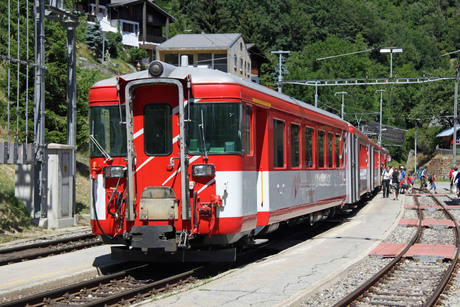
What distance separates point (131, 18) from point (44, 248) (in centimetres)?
7175

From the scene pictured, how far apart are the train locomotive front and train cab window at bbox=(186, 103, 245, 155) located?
0.01 metres

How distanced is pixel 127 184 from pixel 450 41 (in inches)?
5962

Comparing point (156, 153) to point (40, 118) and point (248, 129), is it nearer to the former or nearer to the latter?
point (248, 129)

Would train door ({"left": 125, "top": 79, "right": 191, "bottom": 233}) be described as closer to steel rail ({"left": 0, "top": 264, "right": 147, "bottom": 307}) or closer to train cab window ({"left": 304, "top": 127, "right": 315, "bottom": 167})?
steel rail ({"left": 0, "top": 264, "right": 147, "bottom": 307})

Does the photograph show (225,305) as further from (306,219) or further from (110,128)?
(306,219)

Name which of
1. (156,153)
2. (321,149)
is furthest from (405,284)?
(321,149)

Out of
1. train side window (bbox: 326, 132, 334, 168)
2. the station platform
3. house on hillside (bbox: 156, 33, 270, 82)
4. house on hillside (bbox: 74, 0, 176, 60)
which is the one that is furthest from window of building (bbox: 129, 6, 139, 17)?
the station platform

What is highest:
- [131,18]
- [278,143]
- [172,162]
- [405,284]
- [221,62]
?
[131,18]

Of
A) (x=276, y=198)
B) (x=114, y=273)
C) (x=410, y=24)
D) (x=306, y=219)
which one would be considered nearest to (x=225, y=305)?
(x=114, y=273)

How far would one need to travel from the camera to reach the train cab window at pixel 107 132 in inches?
420

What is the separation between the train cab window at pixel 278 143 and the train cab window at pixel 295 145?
2.62 feet

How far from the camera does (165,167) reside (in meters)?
10.4

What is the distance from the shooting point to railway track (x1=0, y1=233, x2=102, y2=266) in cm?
1293

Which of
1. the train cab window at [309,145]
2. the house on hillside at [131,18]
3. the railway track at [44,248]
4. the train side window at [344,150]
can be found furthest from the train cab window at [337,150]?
the house on hillside at [131,18]
